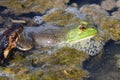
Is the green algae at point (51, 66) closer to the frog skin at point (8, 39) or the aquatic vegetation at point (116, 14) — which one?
the frog skin at point (8, 39)

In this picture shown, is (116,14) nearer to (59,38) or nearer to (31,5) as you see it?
(59,38)

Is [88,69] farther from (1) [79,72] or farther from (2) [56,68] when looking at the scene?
(2) [56,68]

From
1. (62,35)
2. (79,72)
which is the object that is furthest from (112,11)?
(79,72)

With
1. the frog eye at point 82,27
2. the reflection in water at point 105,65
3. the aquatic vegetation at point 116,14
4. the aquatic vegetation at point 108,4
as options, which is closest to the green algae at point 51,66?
the reflection in water at point 105,65

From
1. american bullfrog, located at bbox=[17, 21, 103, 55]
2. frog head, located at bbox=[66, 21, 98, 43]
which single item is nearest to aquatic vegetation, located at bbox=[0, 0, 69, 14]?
american bullfrog, located at bbox=[17, 21, 103, 55]

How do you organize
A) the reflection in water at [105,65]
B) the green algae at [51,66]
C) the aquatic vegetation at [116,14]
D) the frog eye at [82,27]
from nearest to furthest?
1. the green algae at [51,66]
2. the reflection in water at [105,65]
3. the frog eye at [82,27]
4. the aquatic vegetation at [116,14]

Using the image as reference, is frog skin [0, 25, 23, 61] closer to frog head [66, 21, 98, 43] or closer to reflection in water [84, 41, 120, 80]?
frog head [66, 21, 98, 43]
